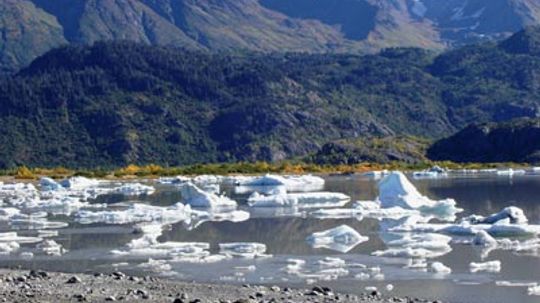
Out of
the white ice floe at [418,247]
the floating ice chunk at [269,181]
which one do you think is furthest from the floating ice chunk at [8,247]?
the floating ice chunk at [269,181]

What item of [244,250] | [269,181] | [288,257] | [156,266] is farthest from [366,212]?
[269,181]

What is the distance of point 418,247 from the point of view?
33.1 metres

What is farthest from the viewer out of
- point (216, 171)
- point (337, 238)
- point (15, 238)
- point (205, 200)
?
point (216, 171)

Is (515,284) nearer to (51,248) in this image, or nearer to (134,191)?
(51,248)

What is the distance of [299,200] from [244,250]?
2520 cm

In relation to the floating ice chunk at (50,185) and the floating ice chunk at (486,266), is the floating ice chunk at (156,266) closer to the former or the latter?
the floating ice chunk at (486,266)

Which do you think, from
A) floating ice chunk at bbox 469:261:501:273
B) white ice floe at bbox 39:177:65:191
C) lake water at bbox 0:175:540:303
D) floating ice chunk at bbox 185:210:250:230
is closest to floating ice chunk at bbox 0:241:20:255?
lake water at bbox 0:175:540:303

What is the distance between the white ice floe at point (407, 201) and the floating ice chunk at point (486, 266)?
632 inches

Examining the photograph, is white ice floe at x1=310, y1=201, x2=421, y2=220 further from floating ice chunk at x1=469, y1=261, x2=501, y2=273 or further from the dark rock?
the dark rock

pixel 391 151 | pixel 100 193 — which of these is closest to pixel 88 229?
pixel 100 193

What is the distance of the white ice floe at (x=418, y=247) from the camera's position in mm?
31516

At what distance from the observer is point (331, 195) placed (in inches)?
2287

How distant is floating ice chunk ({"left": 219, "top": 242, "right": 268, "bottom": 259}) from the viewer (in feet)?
107

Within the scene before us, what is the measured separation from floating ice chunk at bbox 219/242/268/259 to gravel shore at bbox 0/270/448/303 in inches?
239
